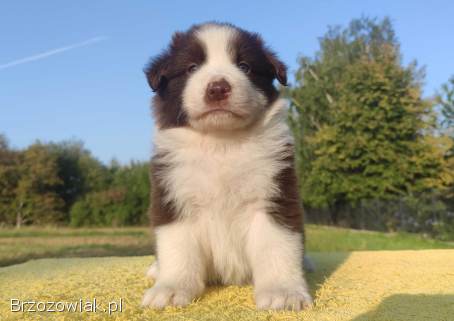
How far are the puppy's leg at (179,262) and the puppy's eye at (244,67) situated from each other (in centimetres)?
105

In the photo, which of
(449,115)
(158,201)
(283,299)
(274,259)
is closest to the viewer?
(283,299)

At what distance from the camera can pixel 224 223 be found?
2432mm

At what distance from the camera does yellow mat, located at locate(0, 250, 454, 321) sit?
2.02 metres

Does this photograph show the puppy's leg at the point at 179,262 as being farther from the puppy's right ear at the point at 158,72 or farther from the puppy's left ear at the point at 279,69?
the puppy's left ear at the point at 279,69

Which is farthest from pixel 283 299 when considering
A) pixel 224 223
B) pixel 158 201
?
pixel 158 201

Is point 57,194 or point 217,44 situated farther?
point 57,194

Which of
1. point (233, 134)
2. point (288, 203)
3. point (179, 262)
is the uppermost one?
point (233, 134)

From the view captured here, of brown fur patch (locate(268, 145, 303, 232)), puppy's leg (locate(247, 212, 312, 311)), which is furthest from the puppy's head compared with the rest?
puppy's leg (locate(247, 212, 312, 311))

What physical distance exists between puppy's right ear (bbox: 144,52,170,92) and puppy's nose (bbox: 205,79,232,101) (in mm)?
467

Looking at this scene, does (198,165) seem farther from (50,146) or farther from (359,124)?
(50,146)

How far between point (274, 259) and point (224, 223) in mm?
351

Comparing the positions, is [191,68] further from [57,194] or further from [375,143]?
[57,194]

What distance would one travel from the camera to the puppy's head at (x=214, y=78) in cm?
244

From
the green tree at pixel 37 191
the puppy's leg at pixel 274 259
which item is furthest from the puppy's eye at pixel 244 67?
the green tree at pixel 37 191
